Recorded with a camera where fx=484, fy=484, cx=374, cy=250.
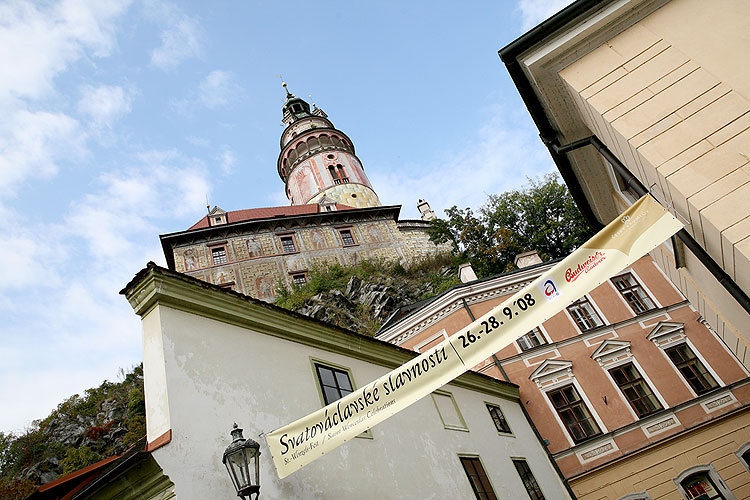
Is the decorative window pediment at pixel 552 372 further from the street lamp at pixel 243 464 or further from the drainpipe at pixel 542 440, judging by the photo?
the street lamp at pixel 243 464

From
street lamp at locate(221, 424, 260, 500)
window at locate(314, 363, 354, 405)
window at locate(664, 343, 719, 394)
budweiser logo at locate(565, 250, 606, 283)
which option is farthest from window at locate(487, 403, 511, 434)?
street lamp at locate(221, 424, 260, 500)

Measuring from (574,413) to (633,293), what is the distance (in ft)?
19.1

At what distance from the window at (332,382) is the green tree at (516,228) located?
24499mm

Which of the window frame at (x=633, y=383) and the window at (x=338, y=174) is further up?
the window at (x=338, y=174)

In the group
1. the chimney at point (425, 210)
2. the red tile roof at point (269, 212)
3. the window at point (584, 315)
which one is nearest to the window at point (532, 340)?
the window at point (584, 315)

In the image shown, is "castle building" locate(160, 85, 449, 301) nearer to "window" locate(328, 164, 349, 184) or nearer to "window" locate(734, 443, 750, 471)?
"window" locate(328, 164, 349, 184)

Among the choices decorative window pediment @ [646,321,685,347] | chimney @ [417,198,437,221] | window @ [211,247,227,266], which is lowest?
decorative window pediment @ [646,321,685,347]

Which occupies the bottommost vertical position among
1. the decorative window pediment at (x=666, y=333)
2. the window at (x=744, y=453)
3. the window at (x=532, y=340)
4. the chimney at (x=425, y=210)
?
the window at (x=744, y=453)

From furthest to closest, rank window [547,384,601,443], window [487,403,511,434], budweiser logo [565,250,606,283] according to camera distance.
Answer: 1. window [547,384,601,443]
2. window [487,403,511,434]
3. budweiser logo [565,250,606,283]

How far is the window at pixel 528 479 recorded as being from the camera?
12.8 meters

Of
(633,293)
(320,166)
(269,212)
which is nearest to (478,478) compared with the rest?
(633,293)

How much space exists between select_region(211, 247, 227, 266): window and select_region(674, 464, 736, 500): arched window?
1120 inches

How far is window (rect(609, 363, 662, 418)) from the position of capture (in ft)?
54.2

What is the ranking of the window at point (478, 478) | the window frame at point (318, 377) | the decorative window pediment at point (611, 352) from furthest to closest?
the decorative window pediment at point (611, 352)
the window at point (478, 478)
the window frame at point (318, 377)
